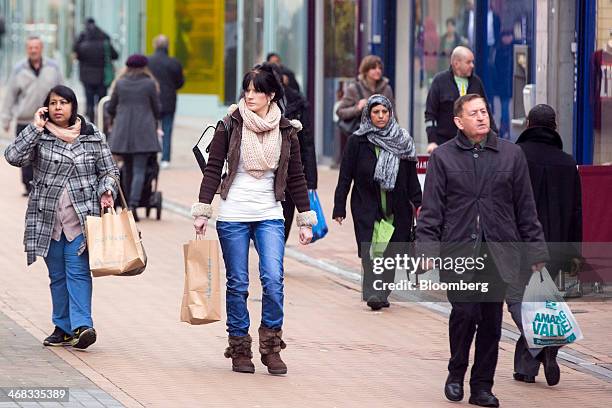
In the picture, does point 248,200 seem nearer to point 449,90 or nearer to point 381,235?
point 381,235

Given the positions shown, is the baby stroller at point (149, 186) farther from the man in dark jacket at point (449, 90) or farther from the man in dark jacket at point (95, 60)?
the man in dark jacket at point (95, 60)

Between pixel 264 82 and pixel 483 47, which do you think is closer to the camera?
pixel 264 82

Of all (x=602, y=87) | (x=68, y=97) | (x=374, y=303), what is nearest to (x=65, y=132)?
(x=68, y=97)

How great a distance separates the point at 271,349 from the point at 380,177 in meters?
2.73

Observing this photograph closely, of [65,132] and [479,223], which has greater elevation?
[65,132]

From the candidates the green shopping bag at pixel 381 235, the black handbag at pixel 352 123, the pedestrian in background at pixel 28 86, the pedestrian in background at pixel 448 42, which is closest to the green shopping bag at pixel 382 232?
the green shopping bag at pixel 381 235

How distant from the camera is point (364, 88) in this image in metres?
14.7

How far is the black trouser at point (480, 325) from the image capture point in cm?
804

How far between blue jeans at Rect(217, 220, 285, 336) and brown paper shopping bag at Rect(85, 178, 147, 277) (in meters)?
0.62

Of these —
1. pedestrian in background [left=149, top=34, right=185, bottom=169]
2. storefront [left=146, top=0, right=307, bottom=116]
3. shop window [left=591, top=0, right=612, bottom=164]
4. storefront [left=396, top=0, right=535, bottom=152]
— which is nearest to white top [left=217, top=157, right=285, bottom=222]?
shop window [left=591, top=0, right=612, bottom=164]

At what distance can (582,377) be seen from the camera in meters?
9.18

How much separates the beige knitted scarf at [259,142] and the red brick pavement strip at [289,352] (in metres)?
1.16

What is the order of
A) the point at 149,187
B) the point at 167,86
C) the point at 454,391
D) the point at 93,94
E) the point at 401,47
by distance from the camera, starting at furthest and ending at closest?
the point at 93,94 → the point at 167,86 → the point at 401,47 → the point at 149,187 → the point at 454,391

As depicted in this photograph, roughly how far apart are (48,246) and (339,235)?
6.98 metres
